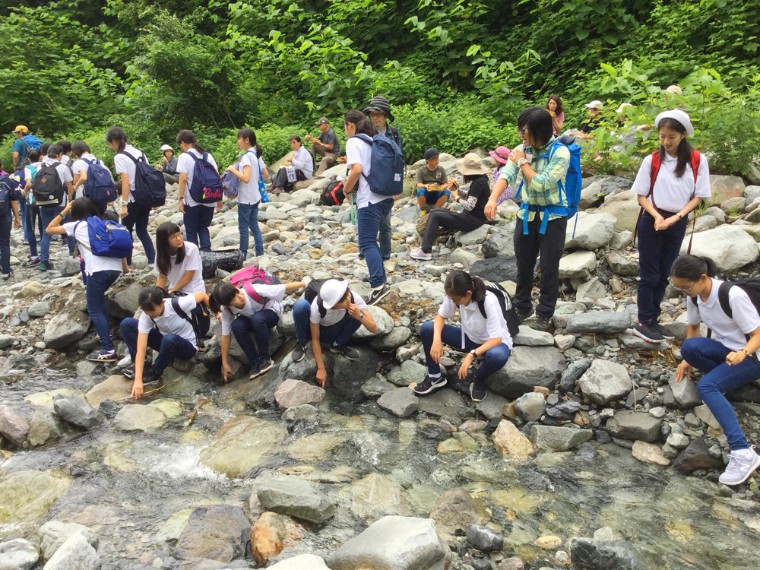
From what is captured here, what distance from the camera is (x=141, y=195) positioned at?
8.41 meters

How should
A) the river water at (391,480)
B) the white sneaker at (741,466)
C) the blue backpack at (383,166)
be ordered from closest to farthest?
the river water at (391,480), the white sneaker at (741,466), the blue backpack at (383,166)

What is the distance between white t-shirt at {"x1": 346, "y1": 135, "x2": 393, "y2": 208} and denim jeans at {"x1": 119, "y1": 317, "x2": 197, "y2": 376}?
256cm

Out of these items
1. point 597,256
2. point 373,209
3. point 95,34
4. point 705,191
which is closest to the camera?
point 705,191

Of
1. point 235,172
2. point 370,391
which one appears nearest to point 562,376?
point 370,391

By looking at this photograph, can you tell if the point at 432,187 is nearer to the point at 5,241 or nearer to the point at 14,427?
the point at 14,427

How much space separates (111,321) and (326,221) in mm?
4292

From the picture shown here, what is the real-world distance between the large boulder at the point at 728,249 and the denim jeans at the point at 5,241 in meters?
9.99

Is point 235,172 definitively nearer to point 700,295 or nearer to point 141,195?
point 141,195

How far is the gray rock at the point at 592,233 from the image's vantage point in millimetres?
7379

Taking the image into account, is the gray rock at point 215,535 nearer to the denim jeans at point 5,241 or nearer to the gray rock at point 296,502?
the gray rock at point 296,502

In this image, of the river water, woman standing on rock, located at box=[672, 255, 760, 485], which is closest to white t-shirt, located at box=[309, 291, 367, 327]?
the river water

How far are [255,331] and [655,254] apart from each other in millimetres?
4166

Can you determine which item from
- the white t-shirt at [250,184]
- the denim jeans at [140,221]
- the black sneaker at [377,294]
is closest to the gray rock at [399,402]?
the black sneaker at [377,294]

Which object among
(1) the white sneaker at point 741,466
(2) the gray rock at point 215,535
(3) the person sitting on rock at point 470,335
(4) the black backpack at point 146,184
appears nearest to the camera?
(2) the gray rock at point 215,535
